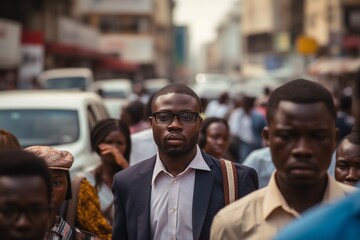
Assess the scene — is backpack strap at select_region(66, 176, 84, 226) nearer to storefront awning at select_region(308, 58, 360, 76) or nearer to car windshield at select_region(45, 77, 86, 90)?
car windshield at select_region(45, 77, 86, 90)

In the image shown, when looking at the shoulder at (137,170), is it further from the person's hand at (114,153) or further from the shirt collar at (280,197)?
the person's hand at (114,153)

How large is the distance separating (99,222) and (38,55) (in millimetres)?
22909

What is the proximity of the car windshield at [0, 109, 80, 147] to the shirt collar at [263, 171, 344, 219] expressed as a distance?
19.6 ft

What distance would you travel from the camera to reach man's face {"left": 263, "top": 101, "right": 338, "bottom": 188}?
294cm

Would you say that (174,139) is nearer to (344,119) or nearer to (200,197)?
(200,197)

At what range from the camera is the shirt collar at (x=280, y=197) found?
303 centimetres

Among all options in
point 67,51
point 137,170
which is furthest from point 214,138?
point 67,51

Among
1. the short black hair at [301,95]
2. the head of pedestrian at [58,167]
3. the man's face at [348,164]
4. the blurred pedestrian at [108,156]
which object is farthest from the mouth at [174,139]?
the blurred pedestrian at [108,156]

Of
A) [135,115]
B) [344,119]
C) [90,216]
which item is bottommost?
[344,119]

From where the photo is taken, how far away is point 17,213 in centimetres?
289

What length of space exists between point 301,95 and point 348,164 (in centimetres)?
231

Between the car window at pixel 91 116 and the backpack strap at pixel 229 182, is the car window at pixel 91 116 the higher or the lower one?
the lower one

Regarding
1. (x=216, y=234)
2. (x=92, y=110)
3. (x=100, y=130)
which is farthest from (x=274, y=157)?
(x=92, y=110)

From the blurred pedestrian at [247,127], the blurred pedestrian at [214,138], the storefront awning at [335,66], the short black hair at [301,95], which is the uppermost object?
the short black hair at [301,95]
